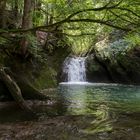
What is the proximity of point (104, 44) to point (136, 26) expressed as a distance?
22312 mm

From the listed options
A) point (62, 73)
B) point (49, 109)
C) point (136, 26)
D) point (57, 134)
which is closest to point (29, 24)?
point (49, 109)

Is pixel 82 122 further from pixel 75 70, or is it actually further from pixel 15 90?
pixel 75 70

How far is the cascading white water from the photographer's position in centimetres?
3188

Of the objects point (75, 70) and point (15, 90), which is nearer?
point (15, 90)

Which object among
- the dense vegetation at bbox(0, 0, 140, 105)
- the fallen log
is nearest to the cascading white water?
the dense vegetation at bbox(0, 0, 140, 105)

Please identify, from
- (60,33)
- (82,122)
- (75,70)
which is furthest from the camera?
(75,70)

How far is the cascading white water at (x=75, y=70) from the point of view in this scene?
31.9 meters

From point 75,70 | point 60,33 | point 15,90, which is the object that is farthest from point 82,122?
point 75,70

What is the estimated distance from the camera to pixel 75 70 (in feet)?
106

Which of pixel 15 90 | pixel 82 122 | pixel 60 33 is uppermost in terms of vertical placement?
pixel 60 33

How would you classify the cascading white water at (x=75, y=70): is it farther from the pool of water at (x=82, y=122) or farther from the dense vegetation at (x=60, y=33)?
the pool of water at (x=82, y=122)

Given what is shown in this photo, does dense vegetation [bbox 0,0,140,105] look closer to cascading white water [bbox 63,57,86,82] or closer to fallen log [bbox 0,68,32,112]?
cascading white water [bbox 63,57,86,82]

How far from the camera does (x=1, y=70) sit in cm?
1171

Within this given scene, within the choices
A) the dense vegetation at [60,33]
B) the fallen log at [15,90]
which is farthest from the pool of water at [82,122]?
the dense vegetation at [60,33]
